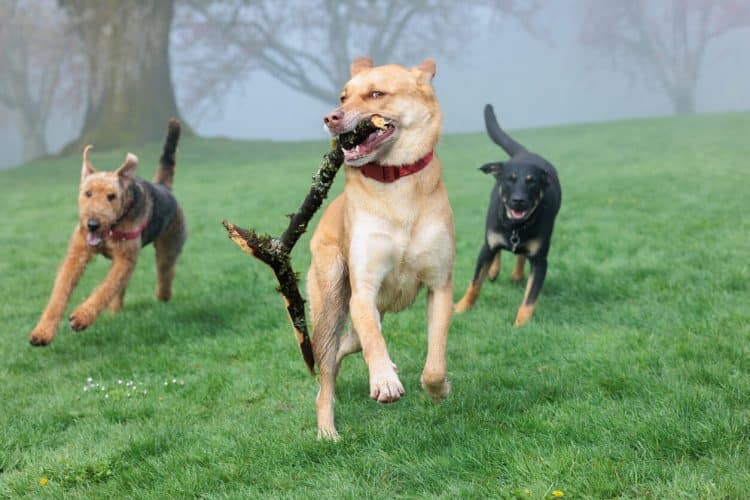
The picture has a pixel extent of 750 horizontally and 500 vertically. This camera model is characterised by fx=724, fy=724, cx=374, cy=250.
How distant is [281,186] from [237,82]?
76.0 ft

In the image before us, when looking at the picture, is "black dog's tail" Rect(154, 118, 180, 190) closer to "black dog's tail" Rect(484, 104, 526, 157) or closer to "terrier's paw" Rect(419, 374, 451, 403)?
"black dog's tail" Rect(484, 104, 526, 157)

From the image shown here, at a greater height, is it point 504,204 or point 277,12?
point 277,12

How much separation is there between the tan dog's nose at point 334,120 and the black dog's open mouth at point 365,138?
12 cm

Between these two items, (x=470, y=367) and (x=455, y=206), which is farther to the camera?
(x=455, y=206)

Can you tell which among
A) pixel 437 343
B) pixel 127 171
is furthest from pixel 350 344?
pixel 127 171

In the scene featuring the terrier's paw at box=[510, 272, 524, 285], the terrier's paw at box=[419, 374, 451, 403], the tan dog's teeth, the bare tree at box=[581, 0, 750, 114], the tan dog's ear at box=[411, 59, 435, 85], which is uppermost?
the bare tree at box=[581, 0, 750, 114]

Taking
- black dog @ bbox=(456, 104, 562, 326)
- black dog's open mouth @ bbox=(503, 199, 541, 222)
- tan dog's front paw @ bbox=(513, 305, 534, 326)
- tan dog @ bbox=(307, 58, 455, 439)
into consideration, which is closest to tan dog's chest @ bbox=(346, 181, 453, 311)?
tan dog @ bbox=(307, 58, 455, 439)

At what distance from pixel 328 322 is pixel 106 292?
8.78 ft

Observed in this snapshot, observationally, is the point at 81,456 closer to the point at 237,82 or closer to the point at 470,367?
the point at 470,367

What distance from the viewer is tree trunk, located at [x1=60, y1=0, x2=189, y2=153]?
23469 millimetres

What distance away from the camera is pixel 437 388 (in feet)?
12.6

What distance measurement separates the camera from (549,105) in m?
72.9

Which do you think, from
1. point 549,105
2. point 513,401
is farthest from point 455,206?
point 549,105

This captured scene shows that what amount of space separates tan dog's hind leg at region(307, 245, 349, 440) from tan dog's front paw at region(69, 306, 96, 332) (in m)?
2.37
